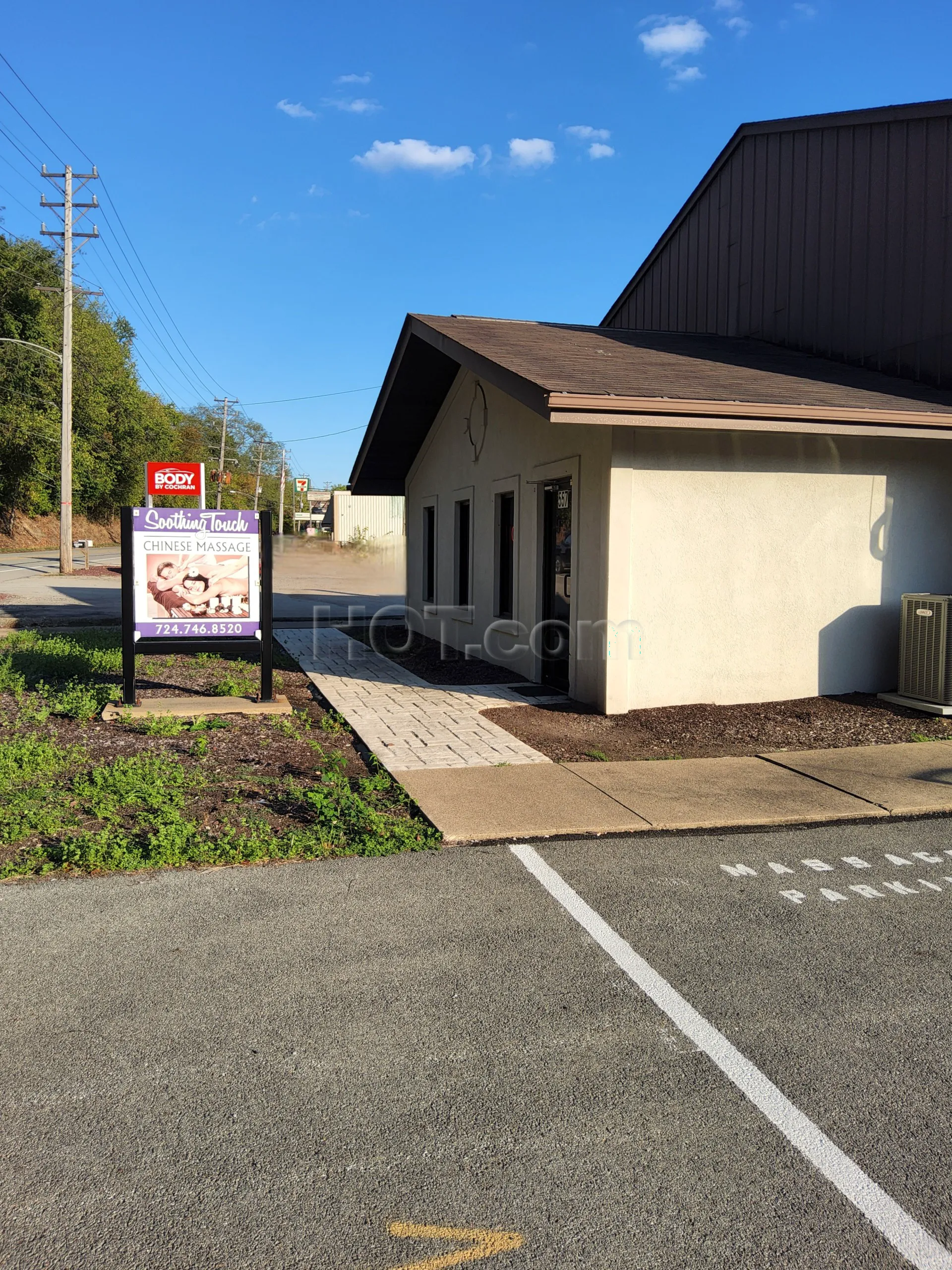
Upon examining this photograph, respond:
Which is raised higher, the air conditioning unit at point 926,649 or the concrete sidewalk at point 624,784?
the air conditioning unit at point 926,649

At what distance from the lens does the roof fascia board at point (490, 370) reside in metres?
7.81

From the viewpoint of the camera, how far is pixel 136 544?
8859 millimetres

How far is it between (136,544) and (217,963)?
5.82m

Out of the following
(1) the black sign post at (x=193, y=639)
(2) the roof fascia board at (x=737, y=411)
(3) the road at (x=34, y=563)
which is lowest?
(1) the black sign post at (x=193, y=639)

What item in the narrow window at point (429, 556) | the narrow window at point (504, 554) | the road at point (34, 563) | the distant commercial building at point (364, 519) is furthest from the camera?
the distant commercial building at point (364, 519)

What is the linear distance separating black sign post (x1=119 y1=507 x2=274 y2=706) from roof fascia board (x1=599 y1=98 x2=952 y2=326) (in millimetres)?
9003

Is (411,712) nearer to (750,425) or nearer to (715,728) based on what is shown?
(715,728)

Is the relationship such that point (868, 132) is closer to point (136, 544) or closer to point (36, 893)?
point (136, 544)

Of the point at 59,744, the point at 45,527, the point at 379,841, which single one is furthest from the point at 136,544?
the point at 45,527

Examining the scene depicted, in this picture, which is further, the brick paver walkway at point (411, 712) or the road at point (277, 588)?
the road at point (277, 588)

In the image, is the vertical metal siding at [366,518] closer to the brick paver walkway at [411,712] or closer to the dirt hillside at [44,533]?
the dirt hillside at [44,533]

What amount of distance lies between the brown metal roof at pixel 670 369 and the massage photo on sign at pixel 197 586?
323cm

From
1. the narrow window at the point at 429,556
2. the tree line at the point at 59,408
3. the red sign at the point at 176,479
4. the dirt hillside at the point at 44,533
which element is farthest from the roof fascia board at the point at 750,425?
the dirt hillside at the point at 44,533

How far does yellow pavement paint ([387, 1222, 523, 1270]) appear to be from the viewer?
7.53ft
